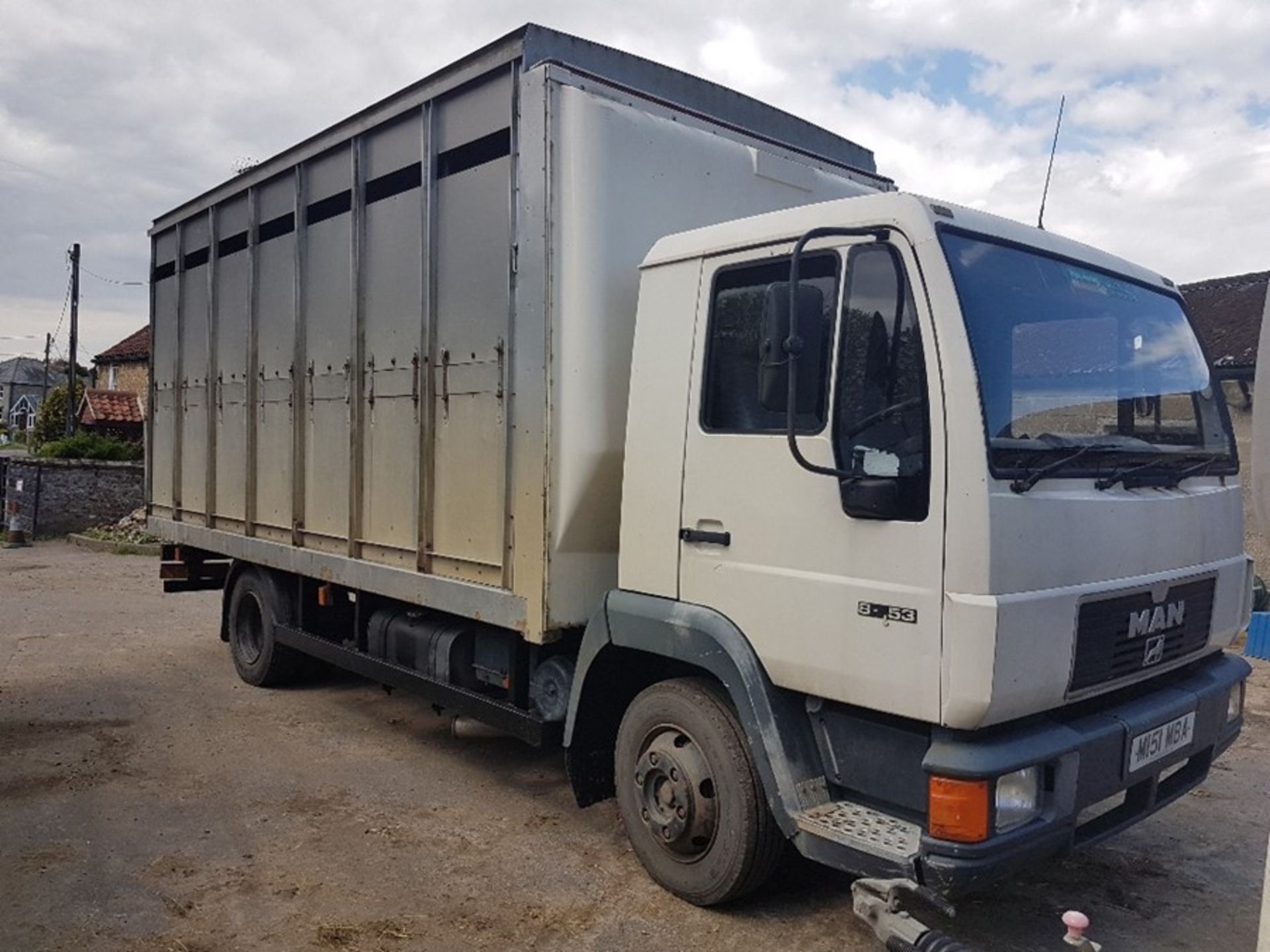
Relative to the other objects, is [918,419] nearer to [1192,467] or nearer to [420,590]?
[1192,467]

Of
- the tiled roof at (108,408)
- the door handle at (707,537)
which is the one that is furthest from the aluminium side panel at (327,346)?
the tiled roof at (108,408)

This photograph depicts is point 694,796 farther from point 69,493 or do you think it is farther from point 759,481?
point 69,493


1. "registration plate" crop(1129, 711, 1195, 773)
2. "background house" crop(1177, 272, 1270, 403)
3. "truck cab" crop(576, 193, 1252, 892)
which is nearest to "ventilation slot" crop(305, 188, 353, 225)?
"truck cab" crop(576, 193, 1252, 892)

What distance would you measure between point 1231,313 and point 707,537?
1240 cm

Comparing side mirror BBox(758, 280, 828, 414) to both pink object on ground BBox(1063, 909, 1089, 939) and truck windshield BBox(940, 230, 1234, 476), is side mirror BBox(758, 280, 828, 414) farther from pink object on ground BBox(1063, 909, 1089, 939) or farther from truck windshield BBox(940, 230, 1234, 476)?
pink object on ground BBox(1063, 909, 1089, 939)

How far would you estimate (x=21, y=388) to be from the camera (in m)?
83.1

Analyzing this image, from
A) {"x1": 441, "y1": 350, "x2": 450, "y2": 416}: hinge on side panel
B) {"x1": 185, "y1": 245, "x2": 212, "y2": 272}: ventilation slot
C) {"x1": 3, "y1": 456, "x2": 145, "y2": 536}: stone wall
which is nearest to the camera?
{"x1": 441, "y1": 350, "x2": 450, "y2": 416}: hinge on side panel

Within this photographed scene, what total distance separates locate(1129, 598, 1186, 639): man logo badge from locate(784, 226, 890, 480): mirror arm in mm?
1150

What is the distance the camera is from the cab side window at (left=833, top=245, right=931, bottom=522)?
3068 millimetres

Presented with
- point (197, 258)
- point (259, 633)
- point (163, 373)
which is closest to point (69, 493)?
point (163, 373)

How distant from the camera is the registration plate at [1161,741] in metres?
3.36

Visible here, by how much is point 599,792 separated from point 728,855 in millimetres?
936

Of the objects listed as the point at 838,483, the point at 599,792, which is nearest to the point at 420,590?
the point at 599,792

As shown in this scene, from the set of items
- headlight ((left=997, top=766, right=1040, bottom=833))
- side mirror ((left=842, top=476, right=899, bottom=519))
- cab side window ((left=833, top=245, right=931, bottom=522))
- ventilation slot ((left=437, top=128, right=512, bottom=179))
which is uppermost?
ventilation slot ((left=437, top=128, right=512, bottom=179))
